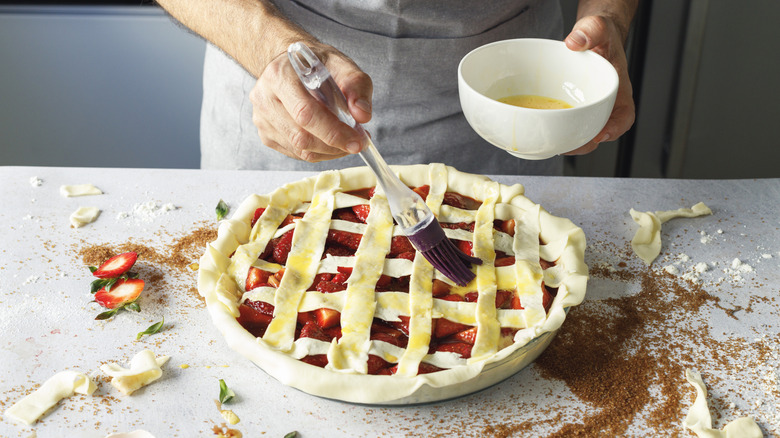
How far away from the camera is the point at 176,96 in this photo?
2838 millimetres

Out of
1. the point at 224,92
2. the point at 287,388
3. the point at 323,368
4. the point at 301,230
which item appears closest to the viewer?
the point at 323,368

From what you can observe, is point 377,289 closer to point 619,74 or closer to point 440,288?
point 440,288

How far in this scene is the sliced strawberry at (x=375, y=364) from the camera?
1146 millimetres

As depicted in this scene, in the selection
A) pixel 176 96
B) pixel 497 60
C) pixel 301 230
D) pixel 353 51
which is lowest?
pixel 176 96

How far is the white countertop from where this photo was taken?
1.17 m

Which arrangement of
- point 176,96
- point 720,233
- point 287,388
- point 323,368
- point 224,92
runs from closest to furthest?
point 323,368 → point 287,388 → point 720,233 → point 224,92 → point 176,96

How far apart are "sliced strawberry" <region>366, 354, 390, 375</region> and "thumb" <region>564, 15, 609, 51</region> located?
0.68 m

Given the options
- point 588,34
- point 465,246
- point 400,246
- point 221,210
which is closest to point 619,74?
point 588,34

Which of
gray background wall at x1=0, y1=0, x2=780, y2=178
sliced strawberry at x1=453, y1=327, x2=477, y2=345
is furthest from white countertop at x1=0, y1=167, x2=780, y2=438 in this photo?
gray background wall at x1=0, y1=0, x2=780, y2=178

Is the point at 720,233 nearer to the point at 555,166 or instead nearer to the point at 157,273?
the point at 555,166

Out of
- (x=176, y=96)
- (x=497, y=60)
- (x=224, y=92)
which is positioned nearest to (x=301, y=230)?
(x=497, y=60)

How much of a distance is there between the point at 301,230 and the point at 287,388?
0.33 m

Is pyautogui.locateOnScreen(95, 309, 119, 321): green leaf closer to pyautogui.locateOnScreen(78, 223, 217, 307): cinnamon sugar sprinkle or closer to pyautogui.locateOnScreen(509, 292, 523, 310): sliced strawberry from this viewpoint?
pyautogui.locateOnScreen(78, 223, 217, 307): cinnamon sugar sprinkle

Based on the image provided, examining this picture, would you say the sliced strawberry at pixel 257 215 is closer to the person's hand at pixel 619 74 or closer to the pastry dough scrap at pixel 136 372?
the pastry dough scrap at pixel 136 372
